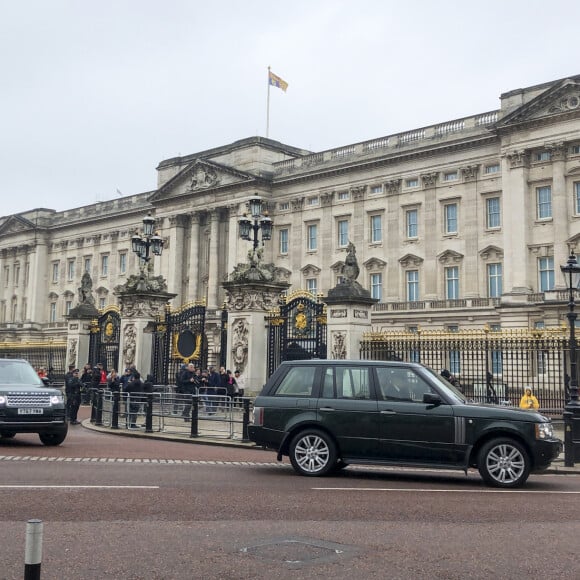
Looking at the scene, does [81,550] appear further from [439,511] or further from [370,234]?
[370,234]

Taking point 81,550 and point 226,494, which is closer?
point 81,550

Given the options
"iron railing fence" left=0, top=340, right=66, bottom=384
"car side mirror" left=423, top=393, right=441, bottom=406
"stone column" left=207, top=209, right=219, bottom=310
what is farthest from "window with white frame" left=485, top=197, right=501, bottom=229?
"car side mirror" left=423, top=393, right=441, bottom=406

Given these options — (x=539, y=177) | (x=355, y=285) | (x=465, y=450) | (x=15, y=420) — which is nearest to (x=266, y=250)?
(x=539, y=177)

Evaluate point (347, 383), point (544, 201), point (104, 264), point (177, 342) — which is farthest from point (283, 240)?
point (347, 383)

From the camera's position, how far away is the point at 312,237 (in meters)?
63.0

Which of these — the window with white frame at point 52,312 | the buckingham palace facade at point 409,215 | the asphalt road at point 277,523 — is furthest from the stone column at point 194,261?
the asphalt road at point 277,523

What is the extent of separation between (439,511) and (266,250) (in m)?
56.5

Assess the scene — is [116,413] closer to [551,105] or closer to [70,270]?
[551,105]

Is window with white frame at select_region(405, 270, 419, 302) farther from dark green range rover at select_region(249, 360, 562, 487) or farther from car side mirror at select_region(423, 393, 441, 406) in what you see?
car side mirror at select_region(423, 393, 441, 406)

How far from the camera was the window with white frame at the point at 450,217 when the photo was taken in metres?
54.3

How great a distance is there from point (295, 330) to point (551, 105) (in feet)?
101

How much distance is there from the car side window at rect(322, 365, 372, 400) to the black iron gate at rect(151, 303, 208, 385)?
13.9 metres

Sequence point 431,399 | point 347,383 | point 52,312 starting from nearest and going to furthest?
point 431,399 → point 347,383 → point 52,312

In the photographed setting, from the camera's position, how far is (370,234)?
59.0 meters
